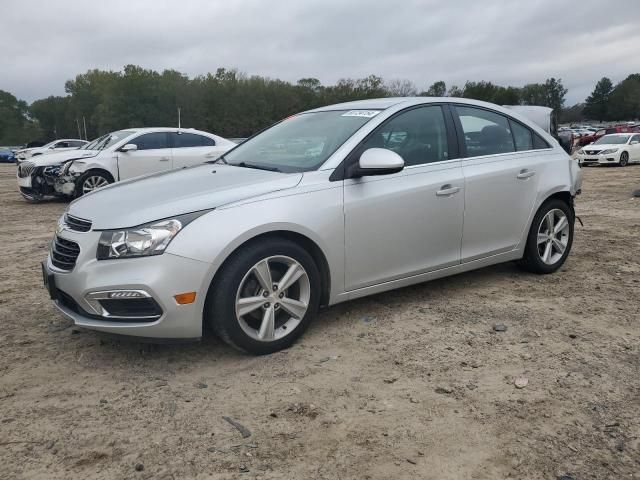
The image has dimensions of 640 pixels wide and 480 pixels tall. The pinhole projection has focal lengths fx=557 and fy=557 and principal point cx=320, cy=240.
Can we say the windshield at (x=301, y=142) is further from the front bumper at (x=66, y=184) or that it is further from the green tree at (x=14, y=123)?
the green tree at (x=14, y=123)

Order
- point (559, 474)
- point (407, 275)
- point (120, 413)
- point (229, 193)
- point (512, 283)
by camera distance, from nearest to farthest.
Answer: point (559, 474) → point (120, 413) → point (229, 193) → point (407, 275) → point (512, 283)

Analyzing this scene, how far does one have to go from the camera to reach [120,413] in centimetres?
279

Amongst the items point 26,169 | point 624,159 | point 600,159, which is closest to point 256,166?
point 26,169

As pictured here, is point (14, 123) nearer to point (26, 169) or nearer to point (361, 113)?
point (26, 169)

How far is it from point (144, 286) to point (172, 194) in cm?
66

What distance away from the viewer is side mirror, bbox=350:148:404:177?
357 centimetres

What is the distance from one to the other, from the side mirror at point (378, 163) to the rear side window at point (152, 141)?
8.06 m

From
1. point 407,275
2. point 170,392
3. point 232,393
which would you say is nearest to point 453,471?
point 232,393

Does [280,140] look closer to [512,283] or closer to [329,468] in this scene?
[512,283]

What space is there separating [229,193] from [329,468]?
5.58ft

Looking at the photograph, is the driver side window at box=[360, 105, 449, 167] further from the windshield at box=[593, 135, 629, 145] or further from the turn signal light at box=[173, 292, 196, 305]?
the windshield at box=[593, 135, 629, 145]

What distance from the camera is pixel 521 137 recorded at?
4.91 m

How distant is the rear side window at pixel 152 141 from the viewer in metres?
10.7

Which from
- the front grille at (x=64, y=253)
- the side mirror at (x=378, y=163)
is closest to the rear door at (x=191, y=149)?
the front grille at (x=64, y=253)
